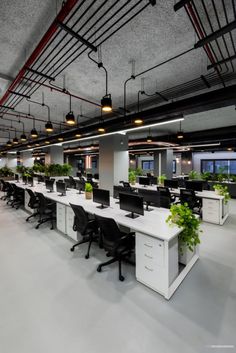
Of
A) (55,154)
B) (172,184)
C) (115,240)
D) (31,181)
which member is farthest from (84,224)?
(55,154)

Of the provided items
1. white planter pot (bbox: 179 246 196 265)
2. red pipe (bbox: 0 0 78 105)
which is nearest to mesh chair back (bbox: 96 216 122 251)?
white planter pot (bbox: 179 246 196 265)

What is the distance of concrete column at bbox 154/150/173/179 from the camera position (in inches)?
492

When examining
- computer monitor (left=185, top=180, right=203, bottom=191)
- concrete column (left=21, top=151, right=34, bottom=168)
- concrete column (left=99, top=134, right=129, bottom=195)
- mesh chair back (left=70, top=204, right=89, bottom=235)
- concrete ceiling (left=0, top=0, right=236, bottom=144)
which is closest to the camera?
concrete ceiling (left=0, top=0, right=236, bottom=144)

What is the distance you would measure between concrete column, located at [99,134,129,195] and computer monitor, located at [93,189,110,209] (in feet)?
12.2

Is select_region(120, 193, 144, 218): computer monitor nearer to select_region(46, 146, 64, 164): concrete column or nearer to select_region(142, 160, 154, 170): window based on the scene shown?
select_region(46, 146, 64, 164): concrete column

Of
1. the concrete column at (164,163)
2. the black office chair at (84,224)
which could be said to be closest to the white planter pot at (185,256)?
the black office chair at (84,224)

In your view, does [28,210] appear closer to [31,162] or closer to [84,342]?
[84,342]

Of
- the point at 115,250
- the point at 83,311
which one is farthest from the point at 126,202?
the point at 83,311

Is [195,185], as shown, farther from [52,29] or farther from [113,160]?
[52,29]

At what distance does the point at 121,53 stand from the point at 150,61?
1.87ft

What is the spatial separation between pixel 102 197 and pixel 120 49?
108 inches

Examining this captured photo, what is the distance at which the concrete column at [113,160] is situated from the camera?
764 centimetres

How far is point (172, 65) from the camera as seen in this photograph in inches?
128

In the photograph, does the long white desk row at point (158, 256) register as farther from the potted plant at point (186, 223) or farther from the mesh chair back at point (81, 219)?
the mesh chair back at point (81, 219)
